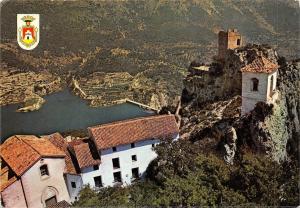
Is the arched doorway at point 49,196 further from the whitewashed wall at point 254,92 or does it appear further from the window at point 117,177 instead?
the whitewashed wall at point 254,92

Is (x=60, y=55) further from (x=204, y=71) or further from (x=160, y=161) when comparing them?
(x=160, y=161)

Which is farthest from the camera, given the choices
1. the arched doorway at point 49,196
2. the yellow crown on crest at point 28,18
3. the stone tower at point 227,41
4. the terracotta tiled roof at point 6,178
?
the stone tower at point 227,41

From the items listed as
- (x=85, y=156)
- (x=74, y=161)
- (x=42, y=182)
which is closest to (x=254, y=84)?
(x=85, y=156)

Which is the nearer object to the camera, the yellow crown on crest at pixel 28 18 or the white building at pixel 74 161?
the yellow crown on crest at pixel 28 18

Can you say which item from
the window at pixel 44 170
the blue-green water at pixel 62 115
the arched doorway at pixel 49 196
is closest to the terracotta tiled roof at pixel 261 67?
the window at pixel 44 170

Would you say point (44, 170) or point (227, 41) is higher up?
point (227, 41)

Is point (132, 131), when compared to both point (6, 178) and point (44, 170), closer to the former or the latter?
point (44, 170)
